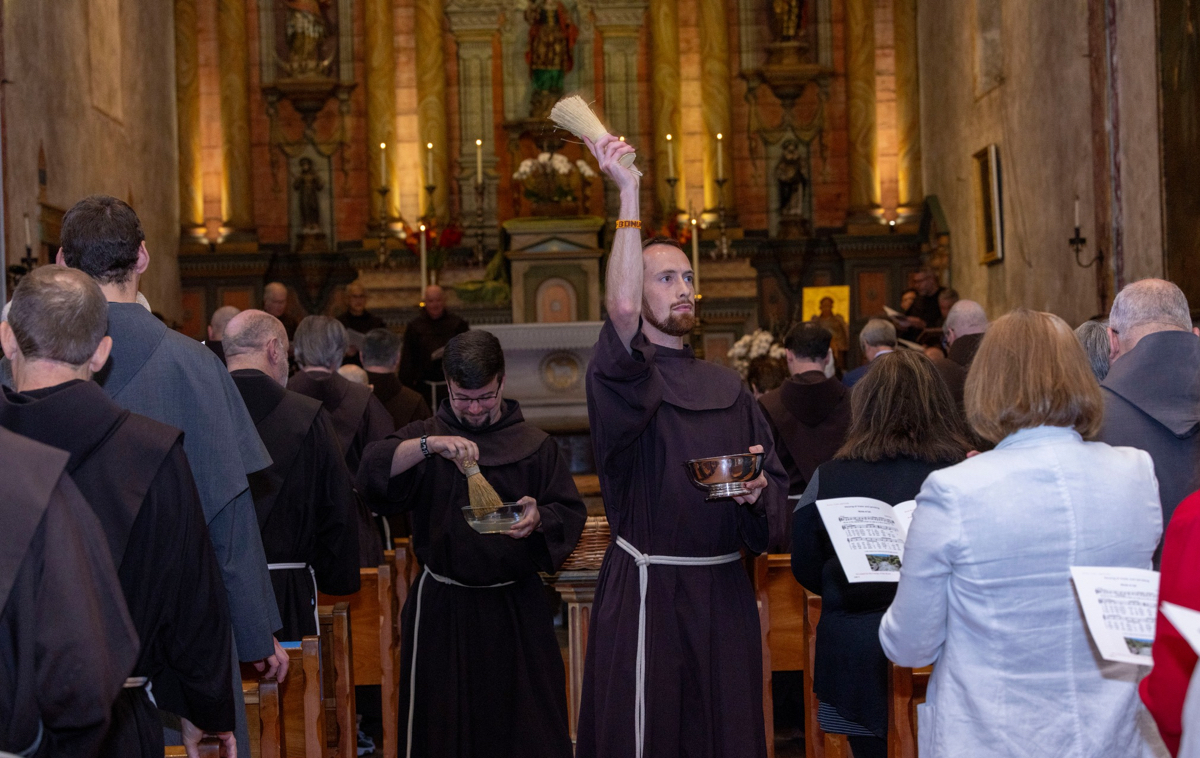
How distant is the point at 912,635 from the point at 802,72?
14443mm

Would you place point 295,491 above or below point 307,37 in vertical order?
below

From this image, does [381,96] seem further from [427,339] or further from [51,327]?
[51,327]

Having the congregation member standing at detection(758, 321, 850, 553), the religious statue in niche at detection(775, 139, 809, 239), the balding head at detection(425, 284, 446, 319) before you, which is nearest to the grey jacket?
the congregation member standing at detection(758, 321, 850, 553)

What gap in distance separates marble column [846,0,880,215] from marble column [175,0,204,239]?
328 inches

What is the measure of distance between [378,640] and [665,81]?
12.2 m

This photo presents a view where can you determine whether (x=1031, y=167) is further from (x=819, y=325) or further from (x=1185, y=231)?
(x=819, y=325)

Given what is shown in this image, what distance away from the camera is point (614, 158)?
3385mm

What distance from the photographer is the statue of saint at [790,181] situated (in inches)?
643

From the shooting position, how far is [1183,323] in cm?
448

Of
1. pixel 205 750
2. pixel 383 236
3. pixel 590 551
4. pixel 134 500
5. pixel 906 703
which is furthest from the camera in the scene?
pixel 383 236

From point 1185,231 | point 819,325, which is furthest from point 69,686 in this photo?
point 1185,231

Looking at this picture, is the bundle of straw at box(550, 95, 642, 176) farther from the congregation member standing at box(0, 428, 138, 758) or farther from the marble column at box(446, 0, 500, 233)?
the marble column at box(446, 0, 500, 233)

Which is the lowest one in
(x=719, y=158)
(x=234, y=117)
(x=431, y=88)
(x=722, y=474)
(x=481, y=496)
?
(x=481, y=496)

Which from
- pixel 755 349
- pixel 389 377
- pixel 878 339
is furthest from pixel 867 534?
pixel 755 349
